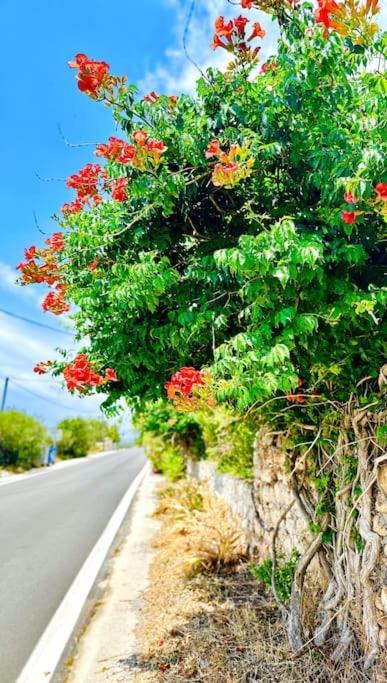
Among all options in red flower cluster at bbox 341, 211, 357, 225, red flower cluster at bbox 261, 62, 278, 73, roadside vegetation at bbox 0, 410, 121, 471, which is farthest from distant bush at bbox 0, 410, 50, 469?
red flower cluster at bbox 341, 211, 357, 225

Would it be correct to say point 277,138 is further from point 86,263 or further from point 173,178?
point 86,263

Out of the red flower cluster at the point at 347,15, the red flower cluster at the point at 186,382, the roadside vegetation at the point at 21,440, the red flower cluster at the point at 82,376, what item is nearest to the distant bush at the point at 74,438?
the roadside vegetation at the point at 21,440

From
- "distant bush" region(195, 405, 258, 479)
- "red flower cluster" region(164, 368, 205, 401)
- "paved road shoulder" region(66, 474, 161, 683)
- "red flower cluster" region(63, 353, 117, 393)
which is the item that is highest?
A: "red flower cluster" region(63, 353, 117, 393)

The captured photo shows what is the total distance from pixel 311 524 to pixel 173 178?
8.73 ft

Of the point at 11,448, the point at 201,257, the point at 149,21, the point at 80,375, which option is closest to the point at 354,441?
the point at 201,257

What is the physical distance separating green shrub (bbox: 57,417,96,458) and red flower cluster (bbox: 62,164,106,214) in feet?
113

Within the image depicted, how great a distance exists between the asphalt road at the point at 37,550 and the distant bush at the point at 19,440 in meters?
8.00

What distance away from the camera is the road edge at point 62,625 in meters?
3.67

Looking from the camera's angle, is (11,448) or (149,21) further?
(11,448)

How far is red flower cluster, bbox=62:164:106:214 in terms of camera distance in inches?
124

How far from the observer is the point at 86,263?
3.05 meters

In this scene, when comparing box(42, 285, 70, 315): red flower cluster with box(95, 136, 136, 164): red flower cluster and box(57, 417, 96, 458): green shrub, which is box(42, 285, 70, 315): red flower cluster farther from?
box(57, 417, 96, 458): green shrub

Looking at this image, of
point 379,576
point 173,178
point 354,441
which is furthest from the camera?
point 354,441

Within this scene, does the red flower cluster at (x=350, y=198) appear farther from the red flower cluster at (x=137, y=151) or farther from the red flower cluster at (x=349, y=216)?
the red flower cluster at (x=137, y=151)
